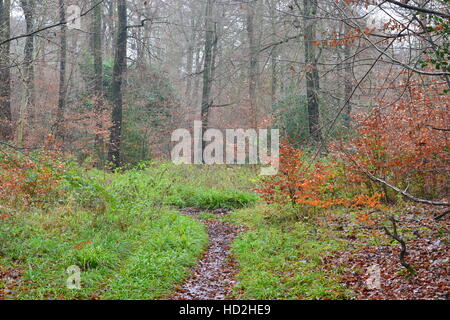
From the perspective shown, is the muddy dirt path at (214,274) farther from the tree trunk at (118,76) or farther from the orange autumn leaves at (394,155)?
the tree trunk at (118,76)

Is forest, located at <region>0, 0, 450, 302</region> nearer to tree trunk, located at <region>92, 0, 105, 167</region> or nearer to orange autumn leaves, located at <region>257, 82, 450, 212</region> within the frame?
orange autumn leaves, located at <region>257, 82, 450, 212</region>

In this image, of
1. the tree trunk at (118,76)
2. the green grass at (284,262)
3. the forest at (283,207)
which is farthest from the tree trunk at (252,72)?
the green grass at (284,262)

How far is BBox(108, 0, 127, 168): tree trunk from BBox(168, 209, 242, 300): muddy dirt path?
8.32m

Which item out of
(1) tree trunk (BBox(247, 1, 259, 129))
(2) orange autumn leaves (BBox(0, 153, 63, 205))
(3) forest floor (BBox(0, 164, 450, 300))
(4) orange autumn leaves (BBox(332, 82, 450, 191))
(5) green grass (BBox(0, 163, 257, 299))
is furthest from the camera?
(1) tree trunk (BBox(247, 1, 259, 129))

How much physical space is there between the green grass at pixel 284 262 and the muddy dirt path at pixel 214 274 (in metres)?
0.18

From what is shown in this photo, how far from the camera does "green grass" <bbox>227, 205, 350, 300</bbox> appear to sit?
5328 millimetres

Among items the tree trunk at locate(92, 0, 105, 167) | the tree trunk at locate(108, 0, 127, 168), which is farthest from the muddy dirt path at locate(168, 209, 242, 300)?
the tree trunk at locate(92, 0, 105, 167)

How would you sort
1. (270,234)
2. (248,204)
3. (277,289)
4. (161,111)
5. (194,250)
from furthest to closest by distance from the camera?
(161,111) → (248,204) → (270,234) → (194,250) → (277,289)

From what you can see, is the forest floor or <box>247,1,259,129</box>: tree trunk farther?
<box>247,1,259,129</box>: tree trunk

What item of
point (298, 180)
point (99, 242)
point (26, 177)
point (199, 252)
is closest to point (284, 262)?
point (199, 252)

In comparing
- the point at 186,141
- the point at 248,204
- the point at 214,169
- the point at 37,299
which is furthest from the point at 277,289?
the point at 186,141
